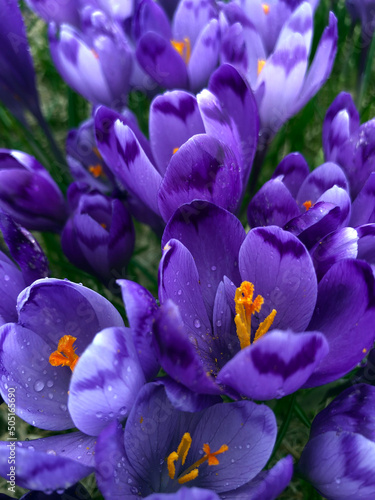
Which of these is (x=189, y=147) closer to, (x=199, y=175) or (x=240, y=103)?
(x=199, y=175)

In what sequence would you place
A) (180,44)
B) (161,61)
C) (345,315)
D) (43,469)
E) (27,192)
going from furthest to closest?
(180,44) → (161,61) → (27,192) → (345,315) → (43,469)

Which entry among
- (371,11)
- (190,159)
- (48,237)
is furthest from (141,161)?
(371,11)

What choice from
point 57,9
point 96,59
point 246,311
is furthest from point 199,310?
point 57,9

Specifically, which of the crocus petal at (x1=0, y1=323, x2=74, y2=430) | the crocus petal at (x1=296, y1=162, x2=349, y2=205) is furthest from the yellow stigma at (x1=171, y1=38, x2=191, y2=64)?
the crocus petal at (x1=0, y1=323, x2=74, y2=430)

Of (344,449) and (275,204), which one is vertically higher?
(275,204)

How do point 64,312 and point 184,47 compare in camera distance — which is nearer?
point 64,312

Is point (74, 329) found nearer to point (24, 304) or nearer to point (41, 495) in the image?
point (24, 304)

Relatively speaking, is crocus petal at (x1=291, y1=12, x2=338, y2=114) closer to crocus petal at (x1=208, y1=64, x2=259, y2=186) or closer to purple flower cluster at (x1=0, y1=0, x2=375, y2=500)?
purple flower cluster at (x1=0, y1=0, x2=375, y2=500)
